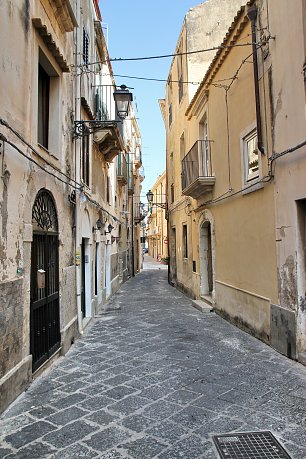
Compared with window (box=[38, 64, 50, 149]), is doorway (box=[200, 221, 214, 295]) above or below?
below

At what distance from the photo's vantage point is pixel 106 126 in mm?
9312

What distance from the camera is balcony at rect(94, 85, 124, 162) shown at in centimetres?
949

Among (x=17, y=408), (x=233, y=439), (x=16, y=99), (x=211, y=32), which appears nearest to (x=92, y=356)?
(x=17, y=408)

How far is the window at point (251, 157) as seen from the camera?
23.6ft

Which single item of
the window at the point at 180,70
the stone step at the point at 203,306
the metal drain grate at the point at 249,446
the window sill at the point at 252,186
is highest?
the window at the point at 180,70

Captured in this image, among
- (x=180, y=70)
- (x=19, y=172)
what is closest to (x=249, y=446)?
(x=19, y=172)

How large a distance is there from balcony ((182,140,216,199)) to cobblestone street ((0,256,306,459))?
454 cm

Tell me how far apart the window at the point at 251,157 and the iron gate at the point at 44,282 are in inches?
159

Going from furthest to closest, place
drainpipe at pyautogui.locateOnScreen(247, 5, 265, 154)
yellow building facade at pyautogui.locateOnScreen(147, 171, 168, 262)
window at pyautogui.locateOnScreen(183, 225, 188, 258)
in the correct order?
yellow building facade at pyautogui.locateOnScreen(147, 171, 168, 262), window at pyautogui.locateOnScreen(183, 225, 188, 258), drainpipe at pyautogui.locateOnScreen(247, 5, 265, 154)

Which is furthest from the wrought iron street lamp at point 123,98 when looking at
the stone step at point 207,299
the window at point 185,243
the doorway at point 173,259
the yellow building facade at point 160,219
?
the yellow building facade at point 160,219

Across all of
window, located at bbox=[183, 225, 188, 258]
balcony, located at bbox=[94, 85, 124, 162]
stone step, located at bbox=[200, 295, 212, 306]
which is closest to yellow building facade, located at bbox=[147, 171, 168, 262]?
window, located at bbox=[183, 225, 188, 258]

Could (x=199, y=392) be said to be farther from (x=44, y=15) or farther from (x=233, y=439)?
Result: (x=44, y=15)

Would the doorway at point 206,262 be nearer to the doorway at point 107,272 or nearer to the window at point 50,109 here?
the doorway at point 107,272

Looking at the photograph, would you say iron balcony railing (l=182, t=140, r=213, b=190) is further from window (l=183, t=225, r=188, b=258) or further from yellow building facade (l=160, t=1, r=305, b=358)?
window (l=183, t=225, r=188, b=258)
